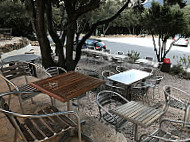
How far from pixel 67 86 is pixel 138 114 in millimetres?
1162

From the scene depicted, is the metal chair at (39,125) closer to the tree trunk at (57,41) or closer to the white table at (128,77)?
the white table at (128,77)

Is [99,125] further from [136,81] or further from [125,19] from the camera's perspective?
[125,19]

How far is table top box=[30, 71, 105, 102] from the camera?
200 cm

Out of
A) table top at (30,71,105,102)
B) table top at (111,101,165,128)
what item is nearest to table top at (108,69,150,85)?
table top at (111,101,165,128)

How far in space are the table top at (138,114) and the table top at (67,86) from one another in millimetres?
576

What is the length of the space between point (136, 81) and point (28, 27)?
18.2 meters

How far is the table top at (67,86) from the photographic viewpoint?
200cm

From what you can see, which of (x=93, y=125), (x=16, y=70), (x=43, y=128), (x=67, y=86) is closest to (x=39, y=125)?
(x=43, y=128)

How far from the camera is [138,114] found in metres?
2.23

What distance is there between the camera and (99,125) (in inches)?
103

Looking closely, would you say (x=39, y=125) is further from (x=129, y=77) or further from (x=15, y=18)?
(x=15, y=18)

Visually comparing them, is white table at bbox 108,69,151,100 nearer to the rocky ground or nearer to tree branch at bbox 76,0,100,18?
the rocky ground

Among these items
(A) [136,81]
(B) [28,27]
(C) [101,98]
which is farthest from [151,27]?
(B) [28,27]

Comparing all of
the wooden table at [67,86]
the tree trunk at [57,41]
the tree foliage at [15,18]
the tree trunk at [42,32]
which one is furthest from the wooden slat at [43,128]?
the tree foliage at [15,18]
